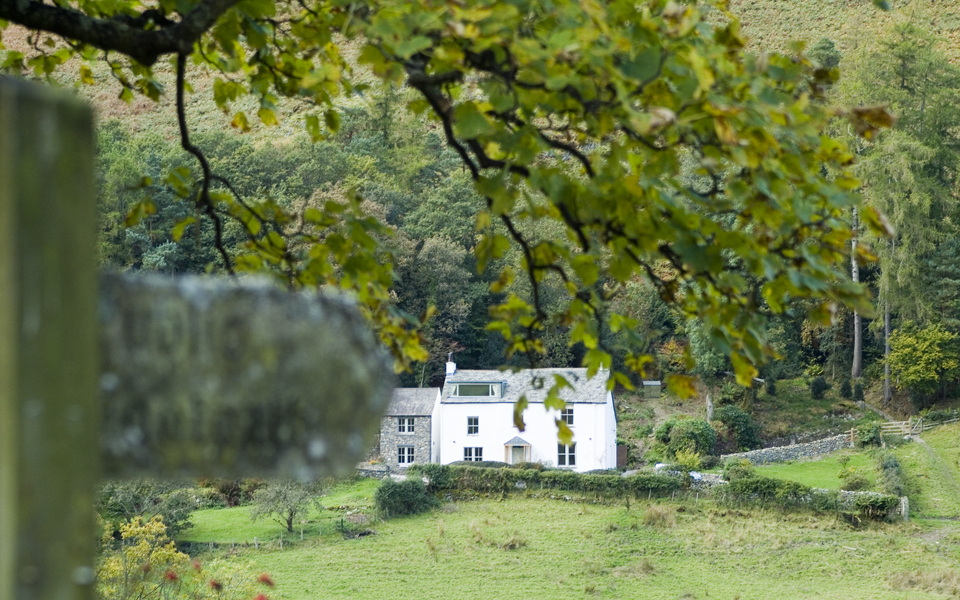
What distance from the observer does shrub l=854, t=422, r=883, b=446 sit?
29578mm

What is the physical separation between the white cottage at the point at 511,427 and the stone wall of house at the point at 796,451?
4.35 meters

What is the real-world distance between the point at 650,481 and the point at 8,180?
2515cm

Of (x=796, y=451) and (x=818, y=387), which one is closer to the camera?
(x=796, y=451)

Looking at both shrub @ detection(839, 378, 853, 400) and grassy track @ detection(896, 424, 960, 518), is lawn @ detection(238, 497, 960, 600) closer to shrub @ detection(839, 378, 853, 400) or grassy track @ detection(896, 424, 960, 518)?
grassy track @ detection(896, 424, 960, 518)

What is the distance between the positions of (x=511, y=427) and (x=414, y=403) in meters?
3.67

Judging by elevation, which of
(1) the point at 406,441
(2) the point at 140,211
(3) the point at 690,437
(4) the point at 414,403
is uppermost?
(2) the point at 140,211

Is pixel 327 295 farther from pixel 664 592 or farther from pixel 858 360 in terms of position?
pixel 858 360

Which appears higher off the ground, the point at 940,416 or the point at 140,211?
the point at 140,211

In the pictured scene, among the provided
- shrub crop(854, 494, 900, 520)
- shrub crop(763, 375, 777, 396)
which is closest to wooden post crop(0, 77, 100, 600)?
shrub crop(854, 494, 900, 520)

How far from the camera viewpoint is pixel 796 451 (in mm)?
30219

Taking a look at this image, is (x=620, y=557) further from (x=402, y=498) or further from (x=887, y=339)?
(x=887, y=339)

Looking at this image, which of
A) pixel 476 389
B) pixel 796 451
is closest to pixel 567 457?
→ pixel 476 389

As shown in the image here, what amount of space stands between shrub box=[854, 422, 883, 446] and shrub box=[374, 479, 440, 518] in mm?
15030

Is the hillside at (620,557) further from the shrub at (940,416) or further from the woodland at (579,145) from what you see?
the woodland at (579,145)
